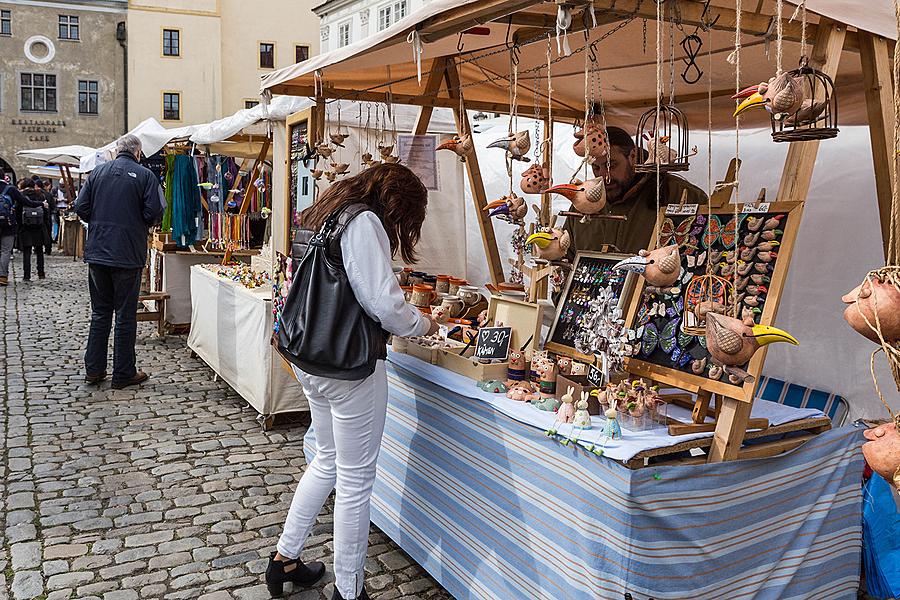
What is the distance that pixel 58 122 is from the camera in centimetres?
3042

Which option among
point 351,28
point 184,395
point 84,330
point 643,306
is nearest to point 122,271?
point 184,395

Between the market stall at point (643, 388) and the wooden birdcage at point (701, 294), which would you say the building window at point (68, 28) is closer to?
the market stall at point (643, 388)

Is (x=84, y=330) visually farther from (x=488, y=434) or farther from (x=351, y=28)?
(x=351, y=28)

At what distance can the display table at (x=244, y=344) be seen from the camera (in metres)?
5.10

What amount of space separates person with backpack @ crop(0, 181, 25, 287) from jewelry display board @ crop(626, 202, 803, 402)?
11023 mm

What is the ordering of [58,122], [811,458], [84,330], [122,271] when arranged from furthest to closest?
[58,122] → [84,330] → [122,271] → [811,458]

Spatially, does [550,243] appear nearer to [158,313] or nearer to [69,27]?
[158,313]

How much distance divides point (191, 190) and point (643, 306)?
715 centimetres

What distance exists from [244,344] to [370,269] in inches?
126

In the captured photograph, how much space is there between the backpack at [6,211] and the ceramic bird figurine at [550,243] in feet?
34.6

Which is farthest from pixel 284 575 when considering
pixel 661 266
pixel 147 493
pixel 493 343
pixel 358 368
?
pixel 661 266

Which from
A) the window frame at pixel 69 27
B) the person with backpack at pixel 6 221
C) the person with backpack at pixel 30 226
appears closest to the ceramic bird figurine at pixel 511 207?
the person with backpack at pixel 6 221

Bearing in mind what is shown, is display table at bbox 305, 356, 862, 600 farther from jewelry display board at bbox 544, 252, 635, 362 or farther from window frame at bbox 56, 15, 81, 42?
window frame at bbox 56, 15, 81, 42

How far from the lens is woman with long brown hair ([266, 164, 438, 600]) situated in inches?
103
